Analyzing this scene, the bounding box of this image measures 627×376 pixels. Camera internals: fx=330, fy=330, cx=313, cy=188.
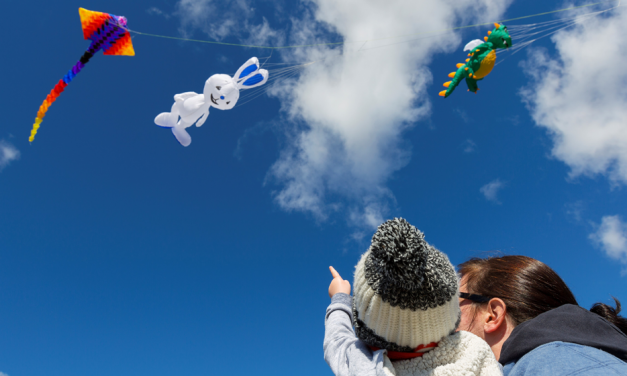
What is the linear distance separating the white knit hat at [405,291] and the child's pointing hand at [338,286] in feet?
2.84

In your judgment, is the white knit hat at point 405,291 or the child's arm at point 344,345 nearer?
the white knit hat at point 405,291

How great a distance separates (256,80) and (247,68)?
266mm

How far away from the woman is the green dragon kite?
3816 millimetres

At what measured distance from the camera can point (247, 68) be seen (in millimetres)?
6078

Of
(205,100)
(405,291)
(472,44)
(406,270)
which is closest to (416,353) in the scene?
(405,291)

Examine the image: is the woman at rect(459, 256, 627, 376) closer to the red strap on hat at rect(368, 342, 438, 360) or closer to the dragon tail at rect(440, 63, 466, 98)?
the red strap on hat at rect(368, 342, 438, 360)

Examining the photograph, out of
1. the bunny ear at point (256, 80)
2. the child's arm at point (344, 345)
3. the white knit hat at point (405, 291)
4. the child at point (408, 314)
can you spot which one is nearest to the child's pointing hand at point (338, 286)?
A: the child's arm at point (344, 345)

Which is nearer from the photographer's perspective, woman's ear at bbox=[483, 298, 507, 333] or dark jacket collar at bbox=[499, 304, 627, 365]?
dark jacket collar at bbox=[499, 304, 627, 365]

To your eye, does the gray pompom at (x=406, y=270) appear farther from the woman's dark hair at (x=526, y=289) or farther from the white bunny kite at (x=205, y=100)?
the white bunny kite at (x=205, y=100)

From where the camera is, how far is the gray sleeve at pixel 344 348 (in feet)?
5.42

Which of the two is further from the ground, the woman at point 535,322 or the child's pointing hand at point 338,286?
the child's pointing hand at point 338,286

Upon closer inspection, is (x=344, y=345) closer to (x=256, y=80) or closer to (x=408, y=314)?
(x=408, y=314)

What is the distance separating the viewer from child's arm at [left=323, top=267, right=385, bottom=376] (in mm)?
1656

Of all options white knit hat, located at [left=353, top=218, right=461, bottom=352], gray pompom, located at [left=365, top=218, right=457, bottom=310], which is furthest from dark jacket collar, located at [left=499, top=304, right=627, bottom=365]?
gray pompom, located at [left=365, top=218, right=457, bottom=310]
